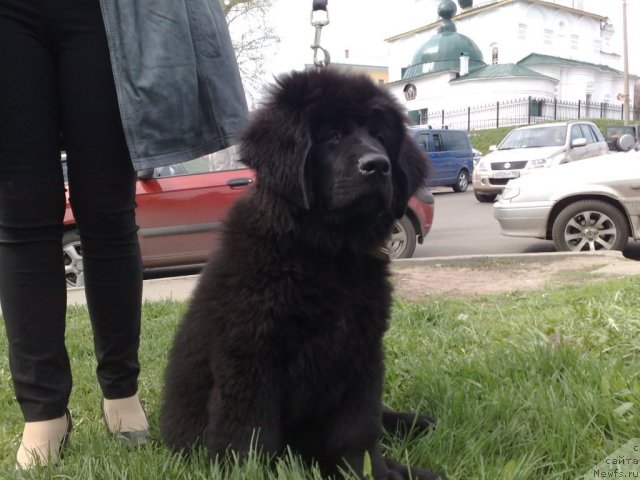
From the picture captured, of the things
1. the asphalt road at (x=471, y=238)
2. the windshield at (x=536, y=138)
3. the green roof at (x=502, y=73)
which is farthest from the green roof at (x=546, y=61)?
the asphalt road at (x=471, y=238)

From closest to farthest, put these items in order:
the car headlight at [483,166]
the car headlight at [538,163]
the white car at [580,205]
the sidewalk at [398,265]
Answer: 1. the sidewalk at [398,265]
2. the white car at [580,205]
3. the car headlight at [538,163]
4. the car headlight at [483,166]

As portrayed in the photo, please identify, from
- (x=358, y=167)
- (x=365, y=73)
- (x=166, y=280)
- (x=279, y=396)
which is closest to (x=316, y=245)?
(x=358, y=167)

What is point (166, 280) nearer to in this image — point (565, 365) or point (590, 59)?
point (565, 365)

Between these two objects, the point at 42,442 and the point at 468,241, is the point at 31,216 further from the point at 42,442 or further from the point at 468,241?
the point at 468,241

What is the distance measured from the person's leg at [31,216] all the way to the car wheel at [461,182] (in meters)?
20.9

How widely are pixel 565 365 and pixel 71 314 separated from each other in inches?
161

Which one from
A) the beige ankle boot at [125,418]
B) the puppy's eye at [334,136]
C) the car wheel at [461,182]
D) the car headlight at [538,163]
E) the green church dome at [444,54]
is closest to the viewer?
the puppy's eye at [334,136]

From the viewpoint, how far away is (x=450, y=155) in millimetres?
21656

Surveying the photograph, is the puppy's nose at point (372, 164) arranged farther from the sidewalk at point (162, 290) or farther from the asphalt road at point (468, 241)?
the asphalt road at point (468, 241)

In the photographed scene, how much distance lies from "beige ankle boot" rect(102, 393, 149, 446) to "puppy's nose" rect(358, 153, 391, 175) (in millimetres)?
1282

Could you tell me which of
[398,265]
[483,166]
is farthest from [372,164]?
[483,166]

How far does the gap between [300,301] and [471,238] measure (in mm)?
9712

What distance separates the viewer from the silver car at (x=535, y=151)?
15.7 m

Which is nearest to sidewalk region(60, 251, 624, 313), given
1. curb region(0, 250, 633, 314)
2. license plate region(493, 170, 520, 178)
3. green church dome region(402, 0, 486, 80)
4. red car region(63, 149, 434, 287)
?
curb region(0, 250, 633, 314)
